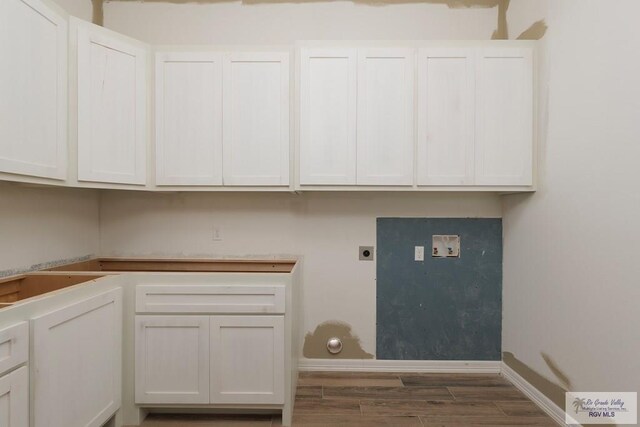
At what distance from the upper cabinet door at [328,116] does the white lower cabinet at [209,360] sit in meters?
0.97

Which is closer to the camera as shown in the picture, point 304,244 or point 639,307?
point 639,307

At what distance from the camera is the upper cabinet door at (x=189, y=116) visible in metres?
2.28

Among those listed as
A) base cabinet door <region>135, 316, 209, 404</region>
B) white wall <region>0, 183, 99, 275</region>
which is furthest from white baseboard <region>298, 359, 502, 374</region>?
white wall <region>0, 183, 99, 275</region>

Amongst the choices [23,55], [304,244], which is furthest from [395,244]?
[23,55]

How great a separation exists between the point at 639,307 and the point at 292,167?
1880 millimetres

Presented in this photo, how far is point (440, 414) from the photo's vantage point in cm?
208

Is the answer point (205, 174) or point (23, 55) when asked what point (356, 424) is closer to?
point (205, 174)

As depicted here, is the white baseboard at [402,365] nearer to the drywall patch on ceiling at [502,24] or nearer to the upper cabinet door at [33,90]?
the upper cabinet door at [33,90]

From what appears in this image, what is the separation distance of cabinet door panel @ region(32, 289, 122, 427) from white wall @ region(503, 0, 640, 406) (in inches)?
97.7

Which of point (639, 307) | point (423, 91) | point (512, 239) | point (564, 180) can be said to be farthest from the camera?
point (512, 239)

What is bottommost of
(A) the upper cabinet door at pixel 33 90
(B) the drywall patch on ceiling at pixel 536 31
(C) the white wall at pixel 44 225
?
(C) the white wall at pixel 44 225

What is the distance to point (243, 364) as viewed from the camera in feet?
6.46

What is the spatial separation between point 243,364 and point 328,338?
0.85 m

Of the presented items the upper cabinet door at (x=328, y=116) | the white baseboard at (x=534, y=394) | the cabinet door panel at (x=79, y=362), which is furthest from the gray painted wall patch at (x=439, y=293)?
the cabinet door panel at (x=79, y=362)
